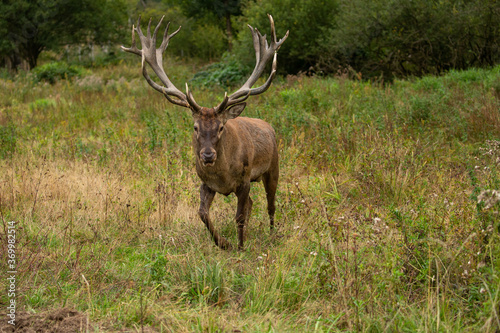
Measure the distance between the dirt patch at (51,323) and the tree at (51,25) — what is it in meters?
25.2

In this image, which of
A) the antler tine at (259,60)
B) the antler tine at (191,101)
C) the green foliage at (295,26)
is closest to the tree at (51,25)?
the green foliage at (295,26)

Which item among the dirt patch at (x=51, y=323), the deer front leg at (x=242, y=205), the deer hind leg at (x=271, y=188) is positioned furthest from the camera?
the deer hind leg at (x=271, y=188)

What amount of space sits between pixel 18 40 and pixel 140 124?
63.0ft

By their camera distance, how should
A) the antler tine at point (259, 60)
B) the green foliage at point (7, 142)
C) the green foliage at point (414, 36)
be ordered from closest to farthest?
the antler tine at point (259, 60) → the green foliage at point (7, 142) → the green foliage at point (414, 36)

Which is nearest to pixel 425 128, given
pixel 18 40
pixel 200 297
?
pixel 200 297

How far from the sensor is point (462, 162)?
789 centimetres

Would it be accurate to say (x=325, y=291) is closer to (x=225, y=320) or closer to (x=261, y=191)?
(x=225, y=320)

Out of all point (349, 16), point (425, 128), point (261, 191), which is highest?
point (349, 16)

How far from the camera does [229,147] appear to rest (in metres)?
5.81

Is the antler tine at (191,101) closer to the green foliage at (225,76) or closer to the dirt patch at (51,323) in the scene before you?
the dirt patch at (51,323)

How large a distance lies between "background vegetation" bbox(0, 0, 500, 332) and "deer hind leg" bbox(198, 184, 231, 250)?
198 mm

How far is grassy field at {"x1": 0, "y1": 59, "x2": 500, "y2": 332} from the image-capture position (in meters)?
3.87

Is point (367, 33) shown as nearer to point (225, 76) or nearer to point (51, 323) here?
point (225, 76)

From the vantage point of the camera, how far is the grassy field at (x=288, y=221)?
3871 mm
